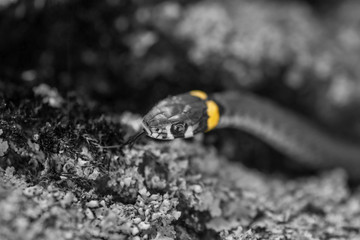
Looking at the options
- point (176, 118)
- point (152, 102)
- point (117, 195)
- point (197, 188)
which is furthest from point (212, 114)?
point (117, 195)

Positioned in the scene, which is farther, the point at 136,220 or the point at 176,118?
the point at 176,118

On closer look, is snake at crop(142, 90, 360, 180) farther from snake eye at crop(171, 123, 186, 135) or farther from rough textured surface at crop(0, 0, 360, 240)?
rough textured surface at crop(0, 0, 360, 240)

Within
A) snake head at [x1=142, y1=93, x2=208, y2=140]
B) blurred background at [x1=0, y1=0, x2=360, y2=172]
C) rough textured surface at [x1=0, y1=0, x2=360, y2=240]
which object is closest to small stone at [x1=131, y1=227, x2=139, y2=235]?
rough textured surface at [x1=0, y1=0, x2=360, y2=240]

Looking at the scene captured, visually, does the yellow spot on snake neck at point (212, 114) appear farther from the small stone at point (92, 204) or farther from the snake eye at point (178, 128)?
the small stone at point (92, 204)

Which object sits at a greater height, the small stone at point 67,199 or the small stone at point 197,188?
the small stone at point 197,188

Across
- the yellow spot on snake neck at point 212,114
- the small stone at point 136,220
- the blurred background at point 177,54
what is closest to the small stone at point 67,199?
the small stone at point 136,220

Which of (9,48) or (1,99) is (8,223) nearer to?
(1,99)

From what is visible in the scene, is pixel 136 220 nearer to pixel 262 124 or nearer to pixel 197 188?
pixel 197 188
